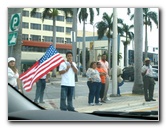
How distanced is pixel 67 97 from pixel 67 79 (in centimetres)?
17

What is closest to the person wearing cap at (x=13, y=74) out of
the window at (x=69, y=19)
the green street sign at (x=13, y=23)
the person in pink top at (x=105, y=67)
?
the green street sign at (x=13, y=23)

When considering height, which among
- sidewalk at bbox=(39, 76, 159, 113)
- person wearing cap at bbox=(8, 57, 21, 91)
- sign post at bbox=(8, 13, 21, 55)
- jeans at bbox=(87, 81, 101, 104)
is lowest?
sidewalk at bbox=(39, 76, 159, 113)

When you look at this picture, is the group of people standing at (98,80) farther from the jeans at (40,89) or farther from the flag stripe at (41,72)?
the jeans at (40,89)

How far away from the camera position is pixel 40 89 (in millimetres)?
3541

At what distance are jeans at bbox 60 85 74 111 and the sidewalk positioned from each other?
1.5 inches

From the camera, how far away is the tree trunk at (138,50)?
11.3 ft

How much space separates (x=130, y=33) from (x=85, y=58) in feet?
1.66

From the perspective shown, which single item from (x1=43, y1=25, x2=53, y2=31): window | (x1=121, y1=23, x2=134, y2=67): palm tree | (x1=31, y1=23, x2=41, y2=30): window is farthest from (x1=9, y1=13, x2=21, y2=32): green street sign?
(x1=121, y1=23, x2=134, y2=67): palm tree

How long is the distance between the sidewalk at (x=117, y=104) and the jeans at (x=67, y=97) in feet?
0.12

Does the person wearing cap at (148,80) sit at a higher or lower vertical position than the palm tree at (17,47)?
lower

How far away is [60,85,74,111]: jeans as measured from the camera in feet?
11.5

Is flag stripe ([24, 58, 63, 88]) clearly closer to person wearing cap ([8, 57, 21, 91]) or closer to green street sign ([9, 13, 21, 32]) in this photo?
person wearing cap ([8, 57, 21, 91])

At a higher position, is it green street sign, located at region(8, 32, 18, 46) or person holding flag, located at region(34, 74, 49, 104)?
green street sign, located at region(8, 32, 18, 46)

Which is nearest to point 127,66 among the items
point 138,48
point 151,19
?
point 138,48
